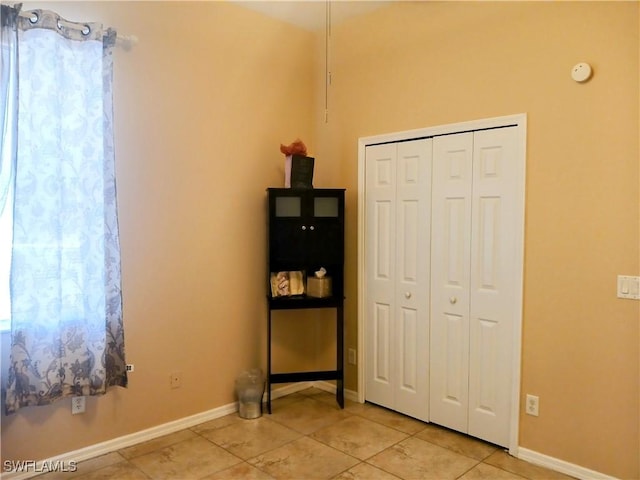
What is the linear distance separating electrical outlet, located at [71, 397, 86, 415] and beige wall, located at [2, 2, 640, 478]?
50mm

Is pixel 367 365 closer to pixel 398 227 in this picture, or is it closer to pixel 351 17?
pixel 398 227

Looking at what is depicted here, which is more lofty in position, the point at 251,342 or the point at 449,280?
the point at 449,280

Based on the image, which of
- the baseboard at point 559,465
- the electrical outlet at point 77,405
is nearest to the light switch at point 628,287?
the baseboard at point 559,465

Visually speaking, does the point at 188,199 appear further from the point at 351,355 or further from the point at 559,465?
the point at 559,465

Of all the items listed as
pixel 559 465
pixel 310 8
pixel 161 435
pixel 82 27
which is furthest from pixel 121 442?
pixel 310 8

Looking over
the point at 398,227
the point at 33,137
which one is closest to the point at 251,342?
the point at 398,227

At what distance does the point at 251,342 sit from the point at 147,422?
2.95ft

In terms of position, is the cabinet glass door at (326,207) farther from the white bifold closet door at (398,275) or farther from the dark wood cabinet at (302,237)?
the white bifold closet door at (398,275)

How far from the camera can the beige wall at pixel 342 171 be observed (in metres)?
2.50

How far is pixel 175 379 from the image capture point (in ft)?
10.5

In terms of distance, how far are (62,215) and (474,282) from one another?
2.42m

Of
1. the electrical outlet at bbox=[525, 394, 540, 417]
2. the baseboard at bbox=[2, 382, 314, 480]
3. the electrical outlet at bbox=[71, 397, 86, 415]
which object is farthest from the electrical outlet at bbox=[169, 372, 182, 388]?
the electrical outlet at bbox=[525, 394, 540, 417]

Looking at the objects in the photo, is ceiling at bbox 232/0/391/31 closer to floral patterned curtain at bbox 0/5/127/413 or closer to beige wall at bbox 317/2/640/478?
beige wall at bbox 317/2/640/478

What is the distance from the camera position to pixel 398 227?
3.44 meters
